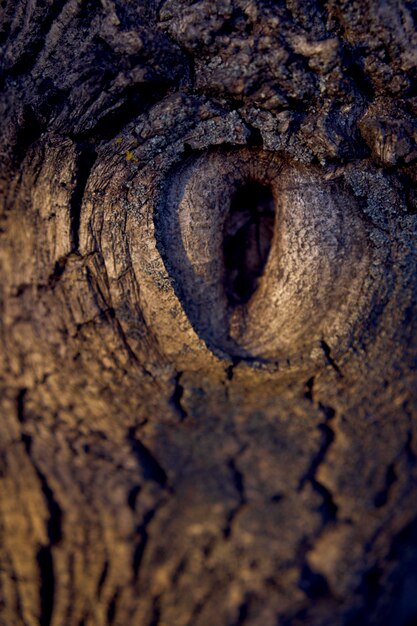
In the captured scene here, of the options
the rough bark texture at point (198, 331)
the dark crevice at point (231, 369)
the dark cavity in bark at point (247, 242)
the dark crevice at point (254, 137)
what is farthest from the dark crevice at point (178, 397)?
the dark crevice at point (254, 137)

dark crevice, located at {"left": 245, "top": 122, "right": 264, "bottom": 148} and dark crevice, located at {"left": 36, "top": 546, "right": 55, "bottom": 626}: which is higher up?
dark crevice, located at {"left": 245, "top": 122, "right": 264, "bottom": 148}

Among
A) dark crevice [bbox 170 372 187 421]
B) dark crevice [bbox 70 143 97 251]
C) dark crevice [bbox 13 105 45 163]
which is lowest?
dark crevice [bbox 170 372 187 421]

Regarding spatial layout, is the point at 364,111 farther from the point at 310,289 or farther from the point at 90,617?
the point at 90,617

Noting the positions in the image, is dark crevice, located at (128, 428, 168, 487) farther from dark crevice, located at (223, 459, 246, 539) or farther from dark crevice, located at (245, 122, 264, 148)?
dark crevice, located at (245, 122, 264, 148)

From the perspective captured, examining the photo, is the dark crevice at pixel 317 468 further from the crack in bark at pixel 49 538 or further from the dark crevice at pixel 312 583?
the crack in bark at pixel 49 538

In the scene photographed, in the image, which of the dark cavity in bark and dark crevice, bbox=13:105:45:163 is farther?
the dark cavity in bark

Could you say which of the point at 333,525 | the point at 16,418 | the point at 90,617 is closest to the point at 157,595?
the point at 90,617

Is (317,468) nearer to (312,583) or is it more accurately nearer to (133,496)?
(312,583)

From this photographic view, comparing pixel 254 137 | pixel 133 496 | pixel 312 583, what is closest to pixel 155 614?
pixel 133 496

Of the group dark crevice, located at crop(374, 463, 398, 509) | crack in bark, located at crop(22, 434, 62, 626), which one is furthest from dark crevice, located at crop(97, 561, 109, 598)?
dark crevice, located at crop(374, 463, 398, 509)
